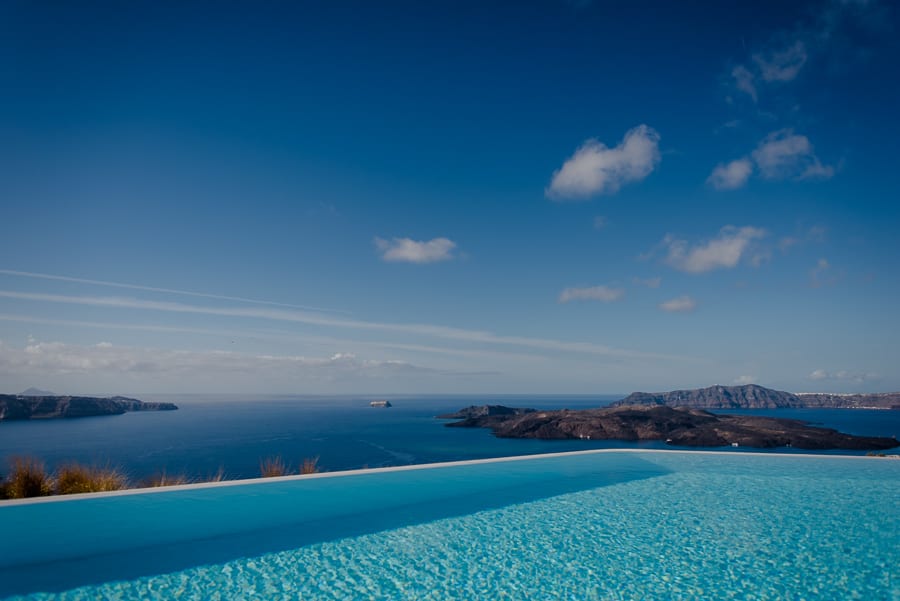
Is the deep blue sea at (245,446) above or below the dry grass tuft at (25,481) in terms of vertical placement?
below

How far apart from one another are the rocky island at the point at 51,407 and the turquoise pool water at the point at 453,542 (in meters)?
93.2

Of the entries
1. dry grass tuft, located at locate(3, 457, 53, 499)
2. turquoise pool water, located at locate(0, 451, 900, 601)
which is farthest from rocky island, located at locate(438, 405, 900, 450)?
dry grass tuft, located at locate(3, 457, 53, 499)

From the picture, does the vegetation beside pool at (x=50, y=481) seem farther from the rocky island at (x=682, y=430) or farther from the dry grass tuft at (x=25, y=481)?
the rocky island at (x=682, y=430)

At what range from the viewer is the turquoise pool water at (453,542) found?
4.43m

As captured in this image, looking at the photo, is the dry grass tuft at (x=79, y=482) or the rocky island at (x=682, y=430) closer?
the dry grass tuft at (x=79, y=482)

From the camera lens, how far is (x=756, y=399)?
128625mm

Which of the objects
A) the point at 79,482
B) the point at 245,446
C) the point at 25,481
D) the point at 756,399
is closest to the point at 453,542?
the point at 79,482

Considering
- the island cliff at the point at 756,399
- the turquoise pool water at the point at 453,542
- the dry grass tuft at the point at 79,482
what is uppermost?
the dry grass tuft at the point at 79,482

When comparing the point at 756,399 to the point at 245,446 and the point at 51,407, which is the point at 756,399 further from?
the point at 51,407

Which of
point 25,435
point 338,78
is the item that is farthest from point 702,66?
point 25,435

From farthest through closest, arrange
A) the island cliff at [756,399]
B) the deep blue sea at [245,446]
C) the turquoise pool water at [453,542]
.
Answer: the island cliff at [756,399]
the deep blue sea at [245,446]
the turquoise pool water at [453,542]

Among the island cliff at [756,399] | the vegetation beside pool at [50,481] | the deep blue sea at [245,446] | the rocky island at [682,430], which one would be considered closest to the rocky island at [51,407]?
the deep blue sea at [245,446]

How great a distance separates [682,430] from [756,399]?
108618 mm

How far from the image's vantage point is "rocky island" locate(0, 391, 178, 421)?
69.0 metres
